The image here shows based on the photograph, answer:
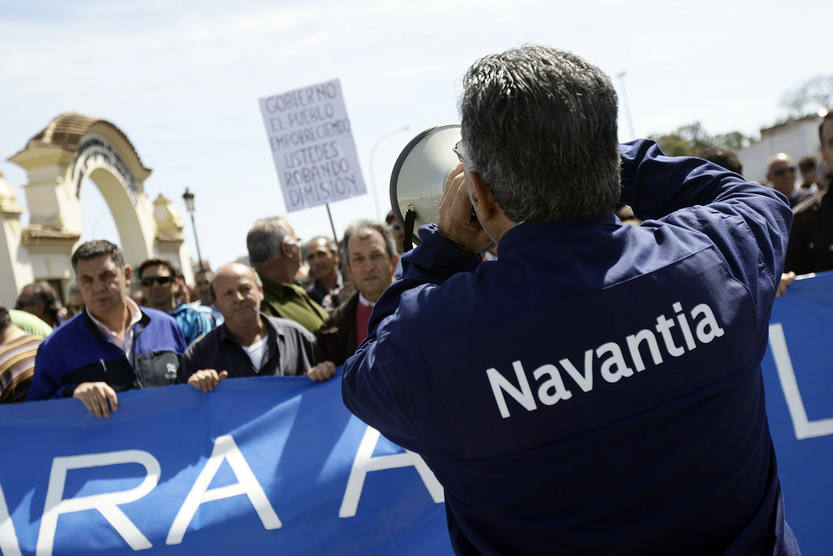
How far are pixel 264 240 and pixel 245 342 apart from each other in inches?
51.8

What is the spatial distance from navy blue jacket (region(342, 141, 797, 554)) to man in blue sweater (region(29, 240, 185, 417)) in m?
2.96

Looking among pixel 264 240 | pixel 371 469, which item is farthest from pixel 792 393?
pixel 264 240

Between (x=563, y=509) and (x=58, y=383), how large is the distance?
3510mm

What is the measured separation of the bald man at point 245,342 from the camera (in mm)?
4273

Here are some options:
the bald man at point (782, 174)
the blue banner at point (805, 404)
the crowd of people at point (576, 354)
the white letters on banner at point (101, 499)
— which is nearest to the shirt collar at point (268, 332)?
the white letters on banner at point (101, 499)

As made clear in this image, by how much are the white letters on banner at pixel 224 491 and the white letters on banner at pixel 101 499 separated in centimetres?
17

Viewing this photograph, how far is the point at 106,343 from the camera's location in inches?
168

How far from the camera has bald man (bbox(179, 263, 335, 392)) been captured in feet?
14.0

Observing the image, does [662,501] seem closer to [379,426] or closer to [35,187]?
[379,426]

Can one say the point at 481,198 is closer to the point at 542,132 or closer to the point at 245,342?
the point at 542,132

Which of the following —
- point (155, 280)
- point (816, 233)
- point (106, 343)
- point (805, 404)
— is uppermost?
point (155, 280)

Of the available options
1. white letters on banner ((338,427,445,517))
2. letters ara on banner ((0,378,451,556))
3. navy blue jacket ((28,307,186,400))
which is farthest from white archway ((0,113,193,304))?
white letters on banner ((338,427,445,517))

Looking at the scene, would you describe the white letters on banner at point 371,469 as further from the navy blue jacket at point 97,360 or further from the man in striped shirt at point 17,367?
the man in striped shirt at point 17,367

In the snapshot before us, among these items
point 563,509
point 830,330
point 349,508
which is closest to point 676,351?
point 563,509
